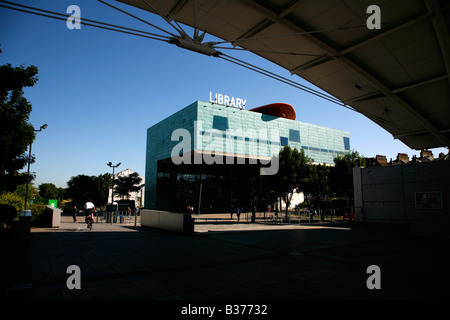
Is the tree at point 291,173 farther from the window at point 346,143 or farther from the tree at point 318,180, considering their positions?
the window at point 346,143

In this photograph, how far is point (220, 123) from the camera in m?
50.7

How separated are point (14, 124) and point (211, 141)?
36772mm

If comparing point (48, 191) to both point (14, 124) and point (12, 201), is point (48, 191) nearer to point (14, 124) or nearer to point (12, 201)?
point (12, 201)

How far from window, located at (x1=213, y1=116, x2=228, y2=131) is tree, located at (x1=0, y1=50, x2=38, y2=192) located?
35946 mm

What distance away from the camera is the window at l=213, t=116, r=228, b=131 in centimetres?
5014

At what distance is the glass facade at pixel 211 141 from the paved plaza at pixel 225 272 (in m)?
38.3

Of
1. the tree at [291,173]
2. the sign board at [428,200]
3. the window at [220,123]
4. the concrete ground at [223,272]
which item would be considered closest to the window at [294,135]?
the window at [220,123]

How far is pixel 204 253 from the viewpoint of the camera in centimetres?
903

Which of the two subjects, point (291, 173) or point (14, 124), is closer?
point (14, 124)

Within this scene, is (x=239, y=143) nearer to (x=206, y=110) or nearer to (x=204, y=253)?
(x=206, y=110)

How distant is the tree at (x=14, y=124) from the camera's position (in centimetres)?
1188

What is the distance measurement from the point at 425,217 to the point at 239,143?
36322 millimetres

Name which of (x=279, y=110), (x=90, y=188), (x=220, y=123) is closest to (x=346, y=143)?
(x=279, y=110)
